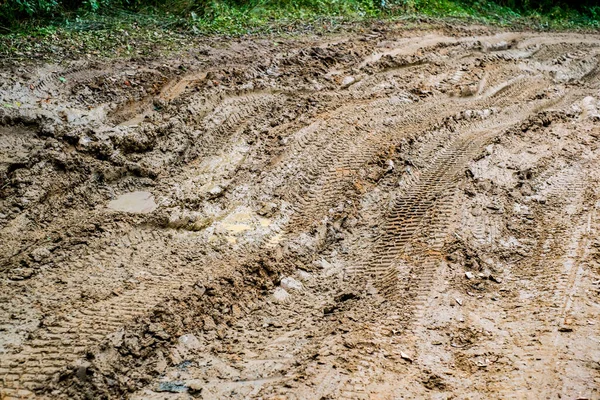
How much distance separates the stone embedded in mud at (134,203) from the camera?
16.6ft

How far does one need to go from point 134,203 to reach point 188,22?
4593 millimetres

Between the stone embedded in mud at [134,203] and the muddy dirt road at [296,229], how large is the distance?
0.02 meters

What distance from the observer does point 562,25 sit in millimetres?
11953

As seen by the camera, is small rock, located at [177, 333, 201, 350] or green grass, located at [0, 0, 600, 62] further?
green grass, located at [0, 0, 600, 62]

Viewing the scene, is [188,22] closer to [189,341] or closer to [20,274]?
[20,274]

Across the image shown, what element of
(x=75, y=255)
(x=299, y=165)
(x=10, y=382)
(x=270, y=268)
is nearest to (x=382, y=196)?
(x=299, y=165)

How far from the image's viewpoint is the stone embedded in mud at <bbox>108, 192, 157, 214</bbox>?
199 inches

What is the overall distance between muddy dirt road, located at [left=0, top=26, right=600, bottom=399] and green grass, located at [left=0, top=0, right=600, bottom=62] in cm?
59

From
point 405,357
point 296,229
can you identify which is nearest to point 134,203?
point 296,229

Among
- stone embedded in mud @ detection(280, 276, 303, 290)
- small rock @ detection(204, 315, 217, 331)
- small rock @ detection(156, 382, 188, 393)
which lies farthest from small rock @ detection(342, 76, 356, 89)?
small rock @ detection(156, 382, 188, 393)

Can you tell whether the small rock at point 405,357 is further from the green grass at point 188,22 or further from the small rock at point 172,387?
the green grass at point 188,22

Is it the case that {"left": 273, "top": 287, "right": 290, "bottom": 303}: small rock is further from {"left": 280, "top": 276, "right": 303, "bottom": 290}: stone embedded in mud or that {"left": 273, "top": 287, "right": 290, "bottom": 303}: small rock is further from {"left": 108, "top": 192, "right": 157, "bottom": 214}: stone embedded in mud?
{"left": 108, "top": 192, "right": 157, "bottom": 214}: stone embedded in mud

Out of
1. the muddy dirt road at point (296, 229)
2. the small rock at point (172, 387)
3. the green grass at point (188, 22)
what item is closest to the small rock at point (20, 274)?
the muddy dirt road at point (296, 229)

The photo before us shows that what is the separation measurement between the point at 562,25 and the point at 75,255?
11.6 meters
